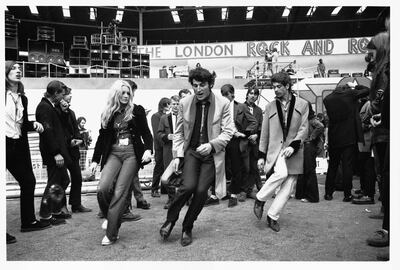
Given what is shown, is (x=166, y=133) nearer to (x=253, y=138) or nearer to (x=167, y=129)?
(x=167, y=129)

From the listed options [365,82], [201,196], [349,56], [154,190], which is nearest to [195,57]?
[349,56]

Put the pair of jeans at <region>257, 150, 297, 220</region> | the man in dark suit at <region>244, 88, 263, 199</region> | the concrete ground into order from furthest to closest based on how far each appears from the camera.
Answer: the man in dark suit at <region>244, 88, 263, 199</region> < the pair of jeans at <region>257, 150, 297, 220</region> < the concrete ground

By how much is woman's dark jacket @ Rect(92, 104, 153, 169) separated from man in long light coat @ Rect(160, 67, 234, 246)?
0.34 metres

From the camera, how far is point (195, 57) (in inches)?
658

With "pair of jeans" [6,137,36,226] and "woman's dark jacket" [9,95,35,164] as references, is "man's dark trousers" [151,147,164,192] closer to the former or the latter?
"pair of jeans" [6,137,36,226]

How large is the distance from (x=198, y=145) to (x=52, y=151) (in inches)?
68.3

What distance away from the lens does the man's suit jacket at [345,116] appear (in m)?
4.76

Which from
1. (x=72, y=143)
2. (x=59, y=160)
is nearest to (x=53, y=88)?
(x=72, y=143)

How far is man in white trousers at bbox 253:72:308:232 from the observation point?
352 centimetres

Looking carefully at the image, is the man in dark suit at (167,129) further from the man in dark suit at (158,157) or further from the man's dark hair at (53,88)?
the man's dark hair at (53,88)

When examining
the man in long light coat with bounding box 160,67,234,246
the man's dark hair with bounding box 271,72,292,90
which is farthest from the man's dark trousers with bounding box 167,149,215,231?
the man's dark hair with bounding box 271,72,292,90

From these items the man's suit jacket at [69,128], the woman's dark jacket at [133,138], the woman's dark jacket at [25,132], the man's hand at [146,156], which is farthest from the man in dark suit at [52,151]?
the man's hand at [146,156]

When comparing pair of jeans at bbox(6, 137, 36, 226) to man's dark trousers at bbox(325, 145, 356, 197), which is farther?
man's dark trousers at bbox(325, 145, 356, 197)

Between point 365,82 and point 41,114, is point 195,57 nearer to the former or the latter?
point 365,82
